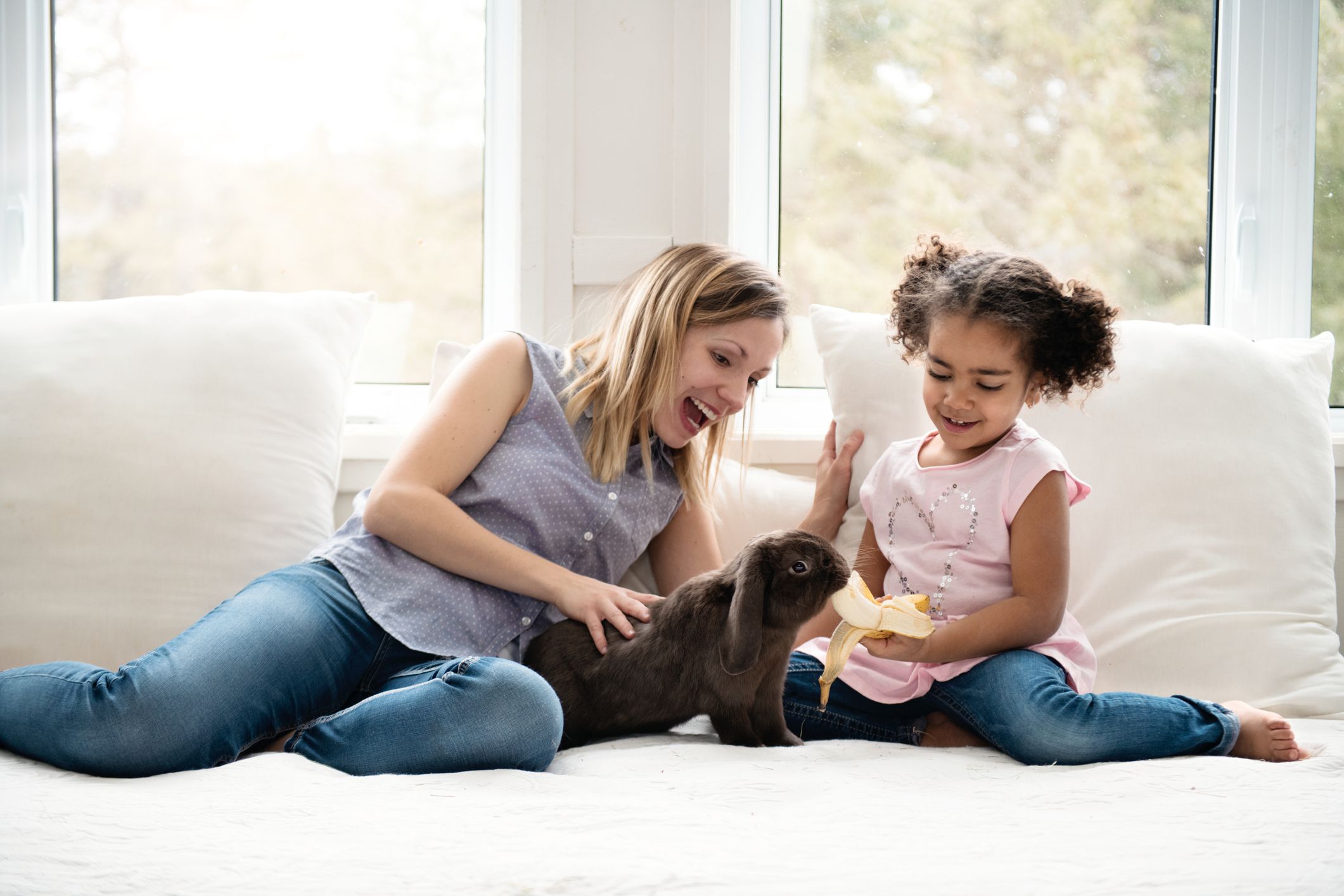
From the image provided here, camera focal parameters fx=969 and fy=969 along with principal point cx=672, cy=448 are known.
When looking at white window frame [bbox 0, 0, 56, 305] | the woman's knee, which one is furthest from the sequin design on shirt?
white window frame [bbox 0, 0, 56, 305]

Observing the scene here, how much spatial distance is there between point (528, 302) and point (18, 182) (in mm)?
1142

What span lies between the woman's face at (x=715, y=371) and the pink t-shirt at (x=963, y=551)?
0.99 feet

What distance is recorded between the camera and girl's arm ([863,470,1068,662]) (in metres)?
1.31

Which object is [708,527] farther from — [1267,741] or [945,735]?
[1267,741]

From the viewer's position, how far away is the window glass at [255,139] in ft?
6.87

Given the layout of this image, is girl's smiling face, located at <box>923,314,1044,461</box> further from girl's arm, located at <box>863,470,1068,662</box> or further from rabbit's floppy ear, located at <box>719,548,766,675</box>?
rabbit's floppy ear, located at <box>719,548,766,675</box>

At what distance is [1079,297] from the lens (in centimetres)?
142

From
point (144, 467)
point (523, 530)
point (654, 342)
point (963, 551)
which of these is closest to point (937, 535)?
point (963, 551)

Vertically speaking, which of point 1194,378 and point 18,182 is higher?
point 18,182

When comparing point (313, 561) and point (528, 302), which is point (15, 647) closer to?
point (313, 561)

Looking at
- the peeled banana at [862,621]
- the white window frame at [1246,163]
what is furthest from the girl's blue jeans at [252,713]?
the white window frame at [1246,163]

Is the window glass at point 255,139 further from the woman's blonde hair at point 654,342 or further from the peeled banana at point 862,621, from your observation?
the peeled banana at point 862,621

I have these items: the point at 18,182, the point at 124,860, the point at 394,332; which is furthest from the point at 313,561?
→ the point at 18,182

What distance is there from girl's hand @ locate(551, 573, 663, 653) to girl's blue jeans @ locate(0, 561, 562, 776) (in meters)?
0.15
